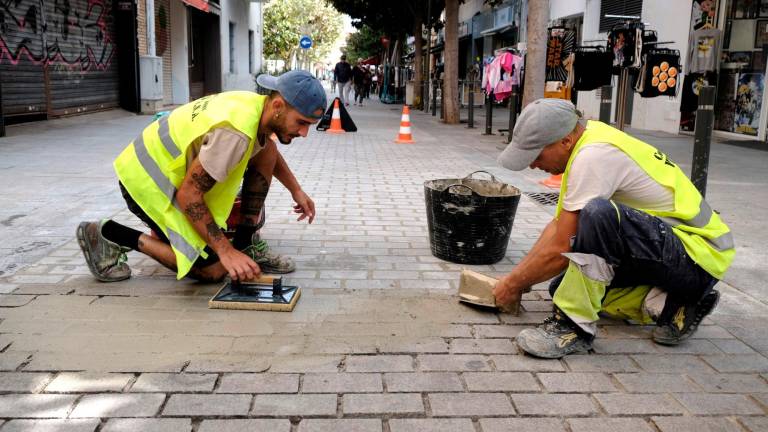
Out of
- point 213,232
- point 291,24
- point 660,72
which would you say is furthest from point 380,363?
point 291,24

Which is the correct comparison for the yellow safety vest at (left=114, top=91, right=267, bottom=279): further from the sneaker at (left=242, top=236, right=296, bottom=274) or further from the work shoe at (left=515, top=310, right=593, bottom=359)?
the work shoe at (left=515, top=310, right=593, bottom=359)

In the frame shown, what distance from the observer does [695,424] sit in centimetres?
241

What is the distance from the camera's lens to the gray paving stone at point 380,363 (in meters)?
2.79

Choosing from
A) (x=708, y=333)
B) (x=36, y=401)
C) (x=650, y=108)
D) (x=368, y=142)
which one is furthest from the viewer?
(x=650, y=108)

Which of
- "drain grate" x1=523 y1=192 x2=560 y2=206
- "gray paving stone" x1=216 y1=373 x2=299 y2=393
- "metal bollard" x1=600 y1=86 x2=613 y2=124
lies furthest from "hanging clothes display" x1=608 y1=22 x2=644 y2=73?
"gray paving stone" x1=216 y1=373 x2=299 y2=393

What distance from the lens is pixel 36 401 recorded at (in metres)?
2.45

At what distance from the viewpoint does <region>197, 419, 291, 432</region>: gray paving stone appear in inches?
90.6

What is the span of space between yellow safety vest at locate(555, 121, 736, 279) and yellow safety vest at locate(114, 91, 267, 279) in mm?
1579

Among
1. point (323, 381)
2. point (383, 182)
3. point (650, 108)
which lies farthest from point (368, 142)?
point (323, 381)

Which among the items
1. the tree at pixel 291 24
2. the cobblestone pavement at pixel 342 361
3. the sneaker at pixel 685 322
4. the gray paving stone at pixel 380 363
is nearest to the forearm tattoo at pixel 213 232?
the cobblestone pavement at pixel 342 361

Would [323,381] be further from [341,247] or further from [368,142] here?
[368,142]

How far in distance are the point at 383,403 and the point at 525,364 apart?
28.5 inches

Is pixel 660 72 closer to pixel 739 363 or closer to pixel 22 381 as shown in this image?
pixel 739 363

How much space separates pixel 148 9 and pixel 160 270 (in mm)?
14049
